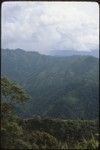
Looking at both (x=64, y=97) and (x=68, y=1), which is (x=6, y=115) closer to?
(x=68, y=1)

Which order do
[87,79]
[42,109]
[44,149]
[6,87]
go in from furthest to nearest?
[87,79] → [42,109] → [6,87] → [44,149]

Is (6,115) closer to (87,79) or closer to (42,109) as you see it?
(42,109)

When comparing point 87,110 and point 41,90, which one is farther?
point 41,90

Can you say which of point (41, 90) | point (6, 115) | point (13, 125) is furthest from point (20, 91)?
point (41, 90)

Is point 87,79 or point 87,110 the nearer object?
point 87,110

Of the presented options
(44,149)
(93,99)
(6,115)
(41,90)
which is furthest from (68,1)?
(41,90)

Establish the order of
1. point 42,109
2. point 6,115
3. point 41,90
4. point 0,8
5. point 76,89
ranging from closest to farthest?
point 0,8
point 6,115
point 42,109
point 76,89
point 41,90

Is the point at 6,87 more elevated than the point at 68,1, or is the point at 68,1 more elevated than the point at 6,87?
the point at 68,1

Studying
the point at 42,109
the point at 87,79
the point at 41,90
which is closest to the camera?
the point at 42,109

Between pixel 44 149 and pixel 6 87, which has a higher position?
pixel 6 87
